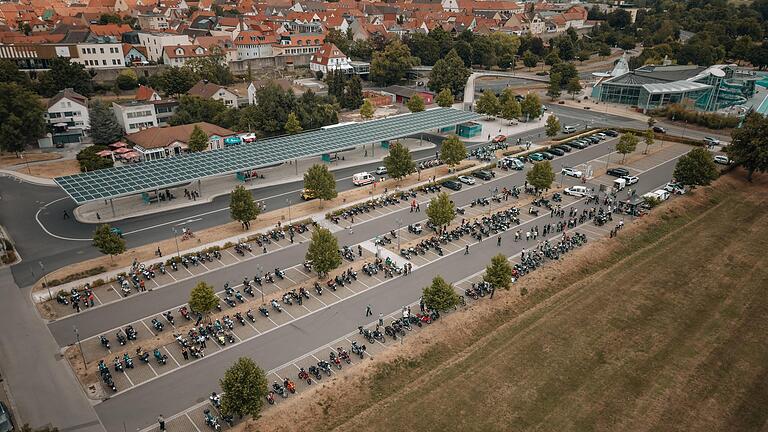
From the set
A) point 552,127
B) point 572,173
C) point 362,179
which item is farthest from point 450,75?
point 362,179

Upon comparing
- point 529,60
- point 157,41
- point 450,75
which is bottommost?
point 450,75

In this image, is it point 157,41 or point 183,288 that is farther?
point 157,41

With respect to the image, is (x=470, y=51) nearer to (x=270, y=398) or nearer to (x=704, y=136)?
(x=704, y=136)

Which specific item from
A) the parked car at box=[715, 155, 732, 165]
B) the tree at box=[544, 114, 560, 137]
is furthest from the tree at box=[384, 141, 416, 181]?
the parked car at box=[715, 155, 732, 165]

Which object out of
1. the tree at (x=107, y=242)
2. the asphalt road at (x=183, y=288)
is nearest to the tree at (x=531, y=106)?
the asphalt road at (x=183, y=288)

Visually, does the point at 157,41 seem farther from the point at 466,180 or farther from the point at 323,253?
the point at 323,253
